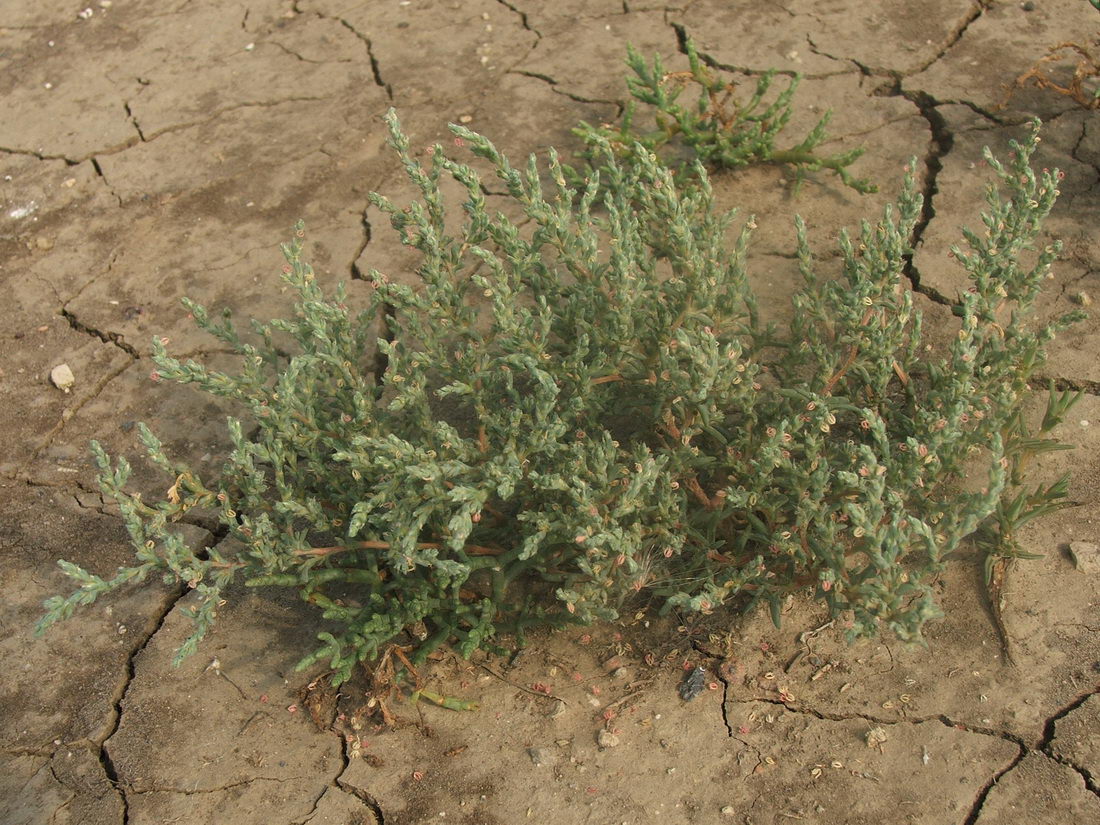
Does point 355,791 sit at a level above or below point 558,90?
below

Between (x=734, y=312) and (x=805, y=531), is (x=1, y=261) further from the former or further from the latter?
(x=805, y=531)

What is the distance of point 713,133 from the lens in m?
4.22

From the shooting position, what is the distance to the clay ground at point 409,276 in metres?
2.66

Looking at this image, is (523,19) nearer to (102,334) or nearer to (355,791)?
(102,334)

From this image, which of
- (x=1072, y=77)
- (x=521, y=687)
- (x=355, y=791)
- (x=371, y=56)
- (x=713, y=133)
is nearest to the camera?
(x=355, y=791)

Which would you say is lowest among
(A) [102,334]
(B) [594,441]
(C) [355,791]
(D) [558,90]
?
(C) [355,791]

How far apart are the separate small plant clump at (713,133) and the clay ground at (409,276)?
11cm

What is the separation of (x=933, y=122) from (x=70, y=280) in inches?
138

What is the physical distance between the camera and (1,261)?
14.4ft

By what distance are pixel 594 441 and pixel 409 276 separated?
1551 mm

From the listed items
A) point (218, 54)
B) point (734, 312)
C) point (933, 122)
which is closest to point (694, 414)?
point (734, 312)

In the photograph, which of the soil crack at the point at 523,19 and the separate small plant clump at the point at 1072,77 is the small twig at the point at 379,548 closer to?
the separate small plant clump at the point at 1072,77

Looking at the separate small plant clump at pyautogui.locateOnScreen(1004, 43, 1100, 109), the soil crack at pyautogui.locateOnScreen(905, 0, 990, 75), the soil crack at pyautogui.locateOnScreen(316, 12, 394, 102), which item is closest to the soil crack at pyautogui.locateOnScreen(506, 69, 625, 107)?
the soil crack at pyautogui.locateOnScreen(316, 12, 394, 102)

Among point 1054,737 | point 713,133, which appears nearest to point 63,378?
point 713,133
